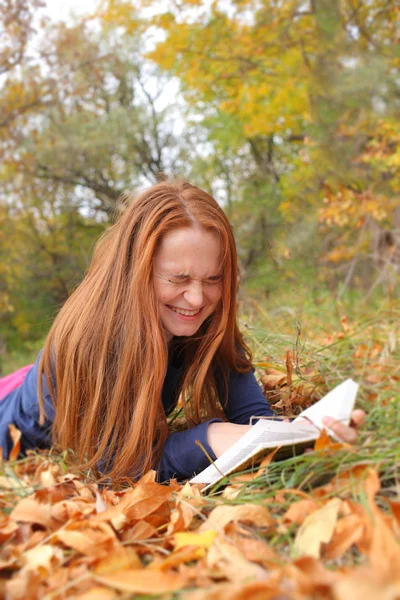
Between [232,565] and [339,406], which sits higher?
[339,406]

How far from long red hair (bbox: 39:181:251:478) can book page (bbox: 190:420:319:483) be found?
1.35ft

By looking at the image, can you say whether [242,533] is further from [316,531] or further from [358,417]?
[358,417]

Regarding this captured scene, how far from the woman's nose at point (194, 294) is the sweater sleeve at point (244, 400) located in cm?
39

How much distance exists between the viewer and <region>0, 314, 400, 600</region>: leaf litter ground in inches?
30.5

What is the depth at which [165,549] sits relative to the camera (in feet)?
3.46

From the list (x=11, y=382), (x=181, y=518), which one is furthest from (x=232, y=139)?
(x=181, y=518)

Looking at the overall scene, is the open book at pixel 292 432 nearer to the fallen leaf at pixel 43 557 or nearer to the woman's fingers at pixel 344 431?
the woman's fingers at pixel 344 431

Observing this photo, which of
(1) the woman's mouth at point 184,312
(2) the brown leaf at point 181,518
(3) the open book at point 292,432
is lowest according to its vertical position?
(2) the brown leaf at point 181,518

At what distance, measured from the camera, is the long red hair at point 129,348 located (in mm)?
1869

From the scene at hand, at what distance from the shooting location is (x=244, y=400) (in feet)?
6.75

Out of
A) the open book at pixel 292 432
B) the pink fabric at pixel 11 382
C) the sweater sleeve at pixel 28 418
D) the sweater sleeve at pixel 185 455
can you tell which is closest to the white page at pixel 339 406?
the open book at pixel 292 432

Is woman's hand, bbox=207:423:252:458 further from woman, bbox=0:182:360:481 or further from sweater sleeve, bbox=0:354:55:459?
sweater sleeve, bbox=0:354:55:459

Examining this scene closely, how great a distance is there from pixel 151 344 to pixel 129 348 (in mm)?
76

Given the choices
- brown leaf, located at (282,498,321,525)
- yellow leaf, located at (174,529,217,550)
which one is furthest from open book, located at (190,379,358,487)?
yellow leaf, located at (174,529,217,550)
